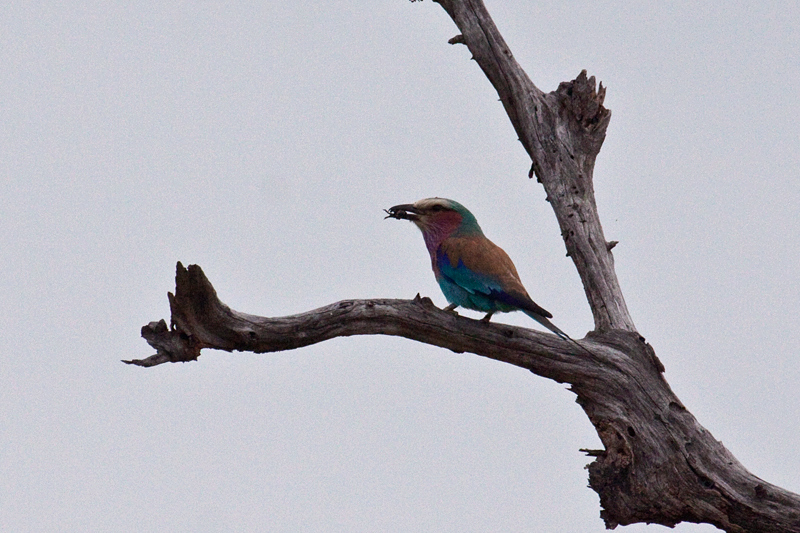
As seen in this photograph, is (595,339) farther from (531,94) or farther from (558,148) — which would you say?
(531,94)

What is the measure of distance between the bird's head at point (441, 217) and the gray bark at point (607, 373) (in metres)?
0.91

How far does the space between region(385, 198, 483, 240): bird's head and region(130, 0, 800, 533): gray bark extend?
909mm

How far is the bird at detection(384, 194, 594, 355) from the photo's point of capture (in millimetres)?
5629

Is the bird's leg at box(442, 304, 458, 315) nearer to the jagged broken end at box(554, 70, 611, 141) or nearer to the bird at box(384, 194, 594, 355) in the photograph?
the bird at box(384, 194, 594, 355)

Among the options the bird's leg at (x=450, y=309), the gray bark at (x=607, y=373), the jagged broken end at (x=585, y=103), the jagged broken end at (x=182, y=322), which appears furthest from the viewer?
the jagged broken end at (x=585, y=103)

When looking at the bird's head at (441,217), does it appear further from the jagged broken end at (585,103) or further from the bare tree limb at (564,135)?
the jagged broken end at (585,103)

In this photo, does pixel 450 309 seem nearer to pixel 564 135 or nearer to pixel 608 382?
pixel 608 382

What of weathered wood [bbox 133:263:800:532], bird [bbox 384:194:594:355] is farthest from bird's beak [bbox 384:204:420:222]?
weathered wood [bbox 133:263:800:532]

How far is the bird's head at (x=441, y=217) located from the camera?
20.8 feet

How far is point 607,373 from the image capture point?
564 centimetres

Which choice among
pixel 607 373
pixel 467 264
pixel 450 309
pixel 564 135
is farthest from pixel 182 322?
pixel 564 135

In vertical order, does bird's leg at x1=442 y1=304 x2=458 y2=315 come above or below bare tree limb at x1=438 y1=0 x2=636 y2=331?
below

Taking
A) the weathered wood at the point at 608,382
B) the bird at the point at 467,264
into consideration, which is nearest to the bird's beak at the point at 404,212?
the bird at the point at 467,264

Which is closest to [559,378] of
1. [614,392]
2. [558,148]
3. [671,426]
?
[614,392]
